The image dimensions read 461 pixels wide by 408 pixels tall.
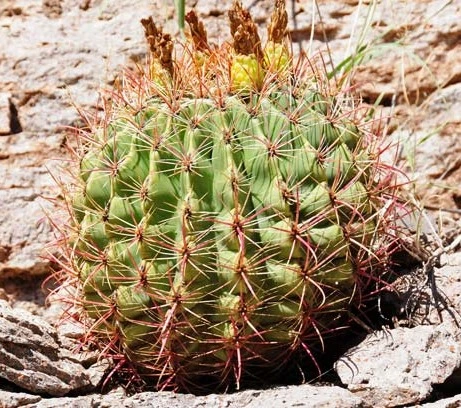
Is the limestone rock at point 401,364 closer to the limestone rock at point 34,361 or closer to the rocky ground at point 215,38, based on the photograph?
the rocky ground at point 215,38

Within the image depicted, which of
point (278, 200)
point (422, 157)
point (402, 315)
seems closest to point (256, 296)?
point (278, 200)

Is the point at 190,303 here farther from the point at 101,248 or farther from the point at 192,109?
the point at 192,109

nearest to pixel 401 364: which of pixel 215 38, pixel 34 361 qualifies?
pixel 34 361

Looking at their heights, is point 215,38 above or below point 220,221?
above

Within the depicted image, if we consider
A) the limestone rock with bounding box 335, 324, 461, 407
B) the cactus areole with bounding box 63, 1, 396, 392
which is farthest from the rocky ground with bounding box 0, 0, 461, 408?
the cactus areole with bounding box 63, 1, 396, 392

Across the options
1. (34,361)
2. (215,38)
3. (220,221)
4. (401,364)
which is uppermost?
(215,38)

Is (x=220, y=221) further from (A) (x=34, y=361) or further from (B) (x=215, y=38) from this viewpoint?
(B) (x=215, y=38)
